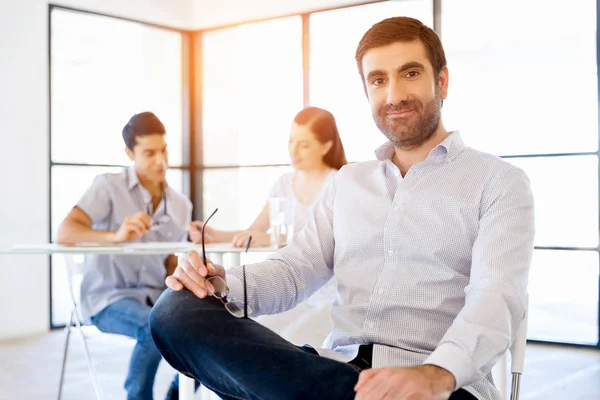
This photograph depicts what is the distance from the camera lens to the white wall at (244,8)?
657cm

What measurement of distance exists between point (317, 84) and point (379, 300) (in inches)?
200

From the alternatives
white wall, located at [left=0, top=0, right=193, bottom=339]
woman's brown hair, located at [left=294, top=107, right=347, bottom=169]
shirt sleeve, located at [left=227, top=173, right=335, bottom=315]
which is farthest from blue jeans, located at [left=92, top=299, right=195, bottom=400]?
white wall, located at [left=0, top=0, right=193, bottom=339]

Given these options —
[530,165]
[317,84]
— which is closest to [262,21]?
[317,84]

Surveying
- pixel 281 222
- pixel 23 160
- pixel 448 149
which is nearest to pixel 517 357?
pixel 448 149

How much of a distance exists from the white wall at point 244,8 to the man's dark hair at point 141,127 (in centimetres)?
321

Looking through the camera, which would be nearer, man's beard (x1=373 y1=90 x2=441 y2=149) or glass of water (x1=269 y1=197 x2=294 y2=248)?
man's beard (x1=373 y1=90 x2=441 y2=149)

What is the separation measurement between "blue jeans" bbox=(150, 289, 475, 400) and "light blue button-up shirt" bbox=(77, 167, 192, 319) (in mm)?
1963

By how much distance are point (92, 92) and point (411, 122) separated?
5198 millimetres

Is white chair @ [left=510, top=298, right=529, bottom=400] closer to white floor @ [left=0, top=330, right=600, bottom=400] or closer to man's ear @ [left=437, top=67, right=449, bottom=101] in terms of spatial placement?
man's ear @ [left=437, top=67, right=449, bottom=101]

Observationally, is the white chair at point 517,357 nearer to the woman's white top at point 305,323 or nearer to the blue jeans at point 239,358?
the blue jeans at point 239,358

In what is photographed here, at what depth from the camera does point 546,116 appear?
5.65 meters

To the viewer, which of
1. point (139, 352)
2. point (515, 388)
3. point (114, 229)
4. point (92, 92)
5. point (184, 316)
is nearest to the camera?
point (184, 316)

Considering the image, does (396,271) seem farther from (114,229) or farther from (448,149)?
(114,229)

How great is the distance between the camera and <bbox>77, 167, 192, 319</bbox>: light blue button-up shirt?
3285 millimetres
